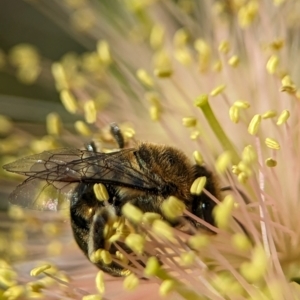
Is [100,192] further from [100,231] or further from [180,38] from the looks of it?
[180,38]

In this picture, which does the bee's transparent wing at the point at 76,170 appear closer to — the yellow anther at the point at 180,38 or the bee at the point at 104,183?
the bee at the point at 104,183

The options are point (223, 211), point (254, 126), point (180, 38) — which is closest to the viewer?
point (223, 211)

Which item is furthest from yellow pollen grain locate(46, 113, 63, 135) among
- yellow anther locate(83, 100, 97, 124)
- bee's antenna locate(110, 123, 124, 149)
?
bee's antenna locate(110, 123, 124, 149)

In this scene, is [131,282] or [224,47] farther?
[224,47]

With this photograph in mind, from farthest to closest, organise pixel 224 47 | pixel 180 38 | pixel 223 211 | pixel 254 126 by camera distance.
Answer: pixel 180 38
pixel 224 47
pixel 254 126
pixel 223 211

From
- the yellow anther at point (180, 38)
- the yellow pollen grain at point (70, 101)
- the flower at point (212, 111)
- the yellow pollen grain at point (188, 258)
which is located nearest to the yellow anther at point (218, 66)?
the flower at point (212, 111)

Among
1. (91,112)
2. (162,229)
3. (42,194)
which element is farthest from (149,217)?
(91,112)

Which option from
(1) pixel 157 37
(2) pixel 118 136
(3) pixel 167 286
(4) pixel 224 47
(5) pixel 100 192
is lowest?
(3) pixel 167 286
